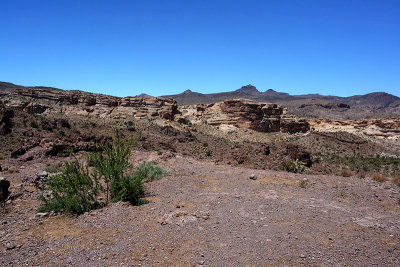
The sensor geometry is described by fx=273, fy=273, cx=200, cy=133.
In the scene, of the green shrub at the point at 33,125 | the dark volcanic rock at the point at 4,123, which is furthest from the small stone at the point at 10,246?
the green shrub at the point at 33,125

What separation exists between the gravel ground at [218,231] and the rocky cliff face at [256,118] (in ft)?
101

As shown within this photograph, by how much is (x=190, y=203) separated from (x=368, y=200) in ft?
17.6

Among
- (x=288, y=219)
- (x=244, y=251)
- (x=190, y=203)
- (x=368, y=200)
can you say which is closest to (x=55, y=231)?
(x=190, y=203)

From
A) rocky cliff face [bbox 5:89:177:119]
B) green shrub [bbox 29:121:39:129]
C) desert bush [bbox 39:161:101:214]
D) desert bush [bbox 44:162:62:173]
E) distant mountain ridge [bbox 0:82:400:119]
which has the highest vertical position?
distant mountain ridge [bbox 0:82:400:119]

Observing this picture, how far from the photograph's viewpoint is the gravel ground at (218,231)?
15.0 feet

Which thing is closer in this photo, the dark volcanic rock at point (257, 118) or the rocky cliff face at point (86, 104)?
the rocky cliff face at point (86, 104)

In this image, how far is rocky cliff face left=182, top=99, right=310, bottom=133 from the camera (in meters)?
39.5

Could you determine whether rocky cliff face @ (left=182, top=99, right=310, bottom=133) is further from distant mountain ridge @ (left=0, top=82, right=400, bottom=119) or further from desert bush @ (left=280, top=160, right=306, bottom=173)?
distant mountain ridge @ (left=0, top=82, right=400, bottom=119)

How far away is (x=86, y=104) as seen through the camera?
3688 centimetres

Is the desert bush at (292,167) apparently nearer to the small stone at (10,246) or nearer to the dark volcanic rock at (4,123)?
the small stone at (10,246)

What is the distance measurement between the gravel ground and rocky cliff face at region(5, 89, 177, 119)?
94.8ft

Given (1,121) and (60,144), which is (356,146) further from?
(1,121)

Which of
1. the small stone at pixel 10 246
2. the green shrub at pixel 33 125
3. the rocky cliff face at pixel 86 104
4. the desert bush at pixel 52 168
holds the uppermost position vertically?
the rocky cliff face at pixel 86 104

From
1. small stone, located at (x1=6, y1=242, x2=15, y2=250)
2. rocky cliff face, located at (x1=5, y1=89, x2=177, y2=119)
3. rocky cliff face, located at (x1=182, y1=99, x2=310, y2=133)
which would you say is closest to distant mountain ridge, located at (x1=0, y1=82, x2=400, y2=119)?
rocky cliff face, located at (x1=5, y1=89, x2=177, y2=119)
